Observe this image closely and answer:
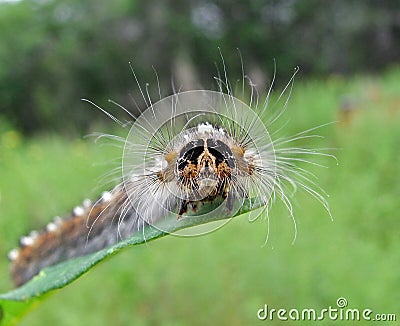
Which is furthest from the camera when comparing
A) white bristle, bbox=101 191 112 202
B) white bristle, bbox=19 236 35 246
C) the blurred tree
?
→ the blurred tree

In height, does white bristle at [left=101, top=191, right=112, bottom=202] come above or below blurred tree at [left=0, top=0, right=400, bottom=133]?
below

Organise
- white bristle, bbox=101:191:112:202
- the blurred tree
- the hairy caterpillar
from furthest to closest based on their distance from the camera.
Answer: the blurred tree
white bristle, bbox=101:191:112:202
the hairy caterpillar

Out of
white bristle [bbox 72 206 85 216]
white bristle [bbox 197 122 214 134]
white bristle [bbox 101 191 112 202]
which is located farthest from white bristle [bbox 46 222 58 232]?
white bristle [bbox 197 122 214 134]

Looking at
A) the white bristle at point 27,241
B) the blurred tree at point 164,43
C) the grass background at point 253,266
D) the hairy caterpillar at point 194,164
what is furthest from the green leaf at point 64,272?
the blurred tree at point 164,43

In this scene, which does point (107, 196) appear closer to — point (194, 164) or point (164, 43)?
point (194, 164)

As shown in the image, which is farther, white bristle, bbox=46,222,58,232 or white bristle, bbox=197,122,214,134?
white bristle, bbox=46,222,58,232

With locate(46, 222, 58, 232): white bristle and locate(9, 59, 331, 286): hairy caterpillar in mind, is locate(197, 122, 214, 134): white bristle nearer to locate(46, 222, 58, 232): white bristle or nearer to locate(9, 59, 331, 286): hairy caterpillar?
locate(9, 59, 331, 286): hairy caterpillar
